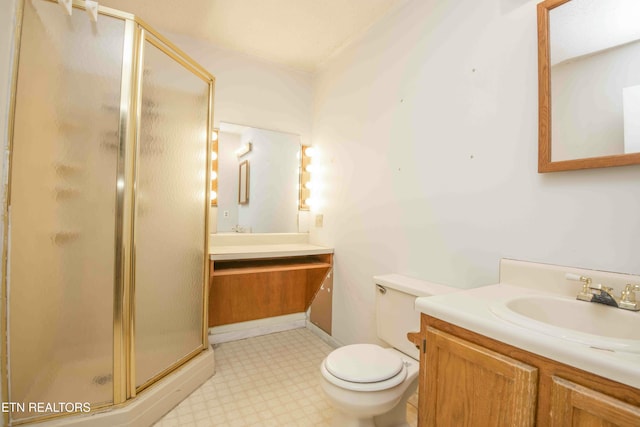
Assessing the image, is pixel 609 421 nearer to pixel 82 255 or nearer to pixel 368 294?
pixel 368 294

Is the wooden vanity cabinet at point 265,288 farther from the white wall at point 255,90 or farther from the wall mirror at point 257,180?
the white wall at point 255,90

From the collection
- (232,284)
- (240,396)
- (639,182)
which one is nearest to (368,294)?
(240,396)

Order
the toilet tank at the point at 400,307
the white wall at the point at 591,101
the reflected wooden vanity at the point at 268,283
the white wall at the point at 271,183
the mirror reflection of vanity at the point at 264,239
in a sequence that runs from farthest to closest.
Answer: the white wall at the point at 271,183, the mirror reflection of vanity at the point at 264,239, the reflected wooden vanity at the point at 268,283, the toilet tank at the point at 400,307, the white wall at the point at 591,101

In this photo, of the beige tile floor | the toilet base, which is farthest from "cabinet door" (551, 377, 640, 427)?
the beige tile floor

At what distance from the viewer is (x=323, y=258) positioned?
7.63 feet

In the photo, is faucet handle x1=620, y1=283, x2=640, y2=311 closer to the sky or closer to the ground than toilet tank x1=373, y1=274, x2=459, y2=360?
closer to the sky

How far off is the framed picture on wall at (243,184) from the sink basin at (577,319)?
1.95m

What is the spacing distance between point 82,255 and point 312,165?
178 centimetres

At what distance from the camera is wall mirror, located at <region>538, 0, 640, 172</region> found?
35.7 inches

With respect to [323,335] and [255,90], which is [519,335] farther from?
[255,90]

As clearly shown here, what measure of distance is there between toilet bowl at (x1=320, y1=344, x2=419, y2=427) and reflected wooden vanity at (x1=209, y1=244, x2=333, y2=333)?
0.93 meters

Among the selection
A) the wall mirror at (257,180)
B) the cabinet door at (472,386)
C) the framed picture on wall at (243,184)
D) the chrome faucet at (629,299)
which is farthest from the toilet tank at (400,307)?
the framed picture on wall at (243,184)

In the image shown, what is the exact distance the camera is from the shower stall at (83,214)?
1188mm

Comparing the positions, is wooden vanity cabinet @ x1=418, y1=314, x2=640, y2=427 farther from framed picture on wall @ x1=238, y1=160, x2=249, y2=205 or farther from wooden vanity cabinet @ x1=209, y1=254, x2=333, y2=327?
framed picture on wall @ x1=238, y1=160, x2=249, y2=205
